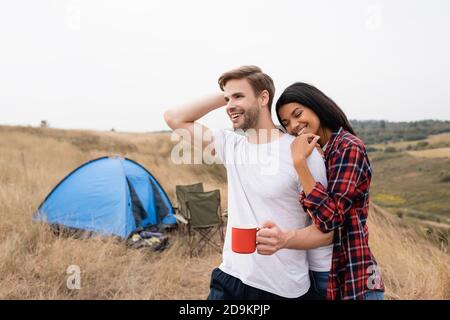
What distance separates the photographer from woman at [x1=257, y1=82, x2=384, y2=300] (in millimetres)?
1224

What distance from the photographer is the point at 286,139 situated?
5.04 feet

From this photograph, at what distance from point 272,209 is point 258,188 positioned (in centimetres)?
10

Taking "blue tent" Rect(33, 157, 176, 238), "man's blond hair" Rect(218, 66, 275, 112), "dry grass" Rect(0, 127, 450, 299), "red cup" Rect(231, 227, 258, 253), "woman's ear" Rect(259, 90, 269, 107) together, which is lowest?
"dry grass" Rect(0, 127, 450, 299)

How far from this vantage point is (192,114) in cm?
181

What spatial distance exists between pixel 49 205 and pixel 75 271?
2242 mm

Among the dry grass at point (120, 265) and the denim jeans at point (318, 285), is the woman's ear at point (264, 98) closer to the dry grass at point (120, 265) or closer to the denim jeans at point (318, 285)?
the denim jeans at point (318, 285)

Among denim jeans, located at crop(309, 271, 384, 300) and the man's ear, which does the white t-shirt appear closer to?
denim jeans, located at crop(309, 271, 384, 300)

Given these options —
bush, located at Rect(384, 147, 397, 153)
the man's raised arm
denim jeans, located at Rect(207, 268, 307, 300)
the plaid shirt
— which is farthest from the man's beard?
bush, located at Rect(384, 147, 397, 153)

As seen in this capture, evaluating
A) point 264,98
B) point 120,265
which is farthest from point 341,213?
point 120,265

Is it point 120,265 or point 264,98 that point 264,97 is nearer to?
point 264,98

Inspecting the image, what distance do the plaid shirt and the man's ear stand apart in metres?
0.42

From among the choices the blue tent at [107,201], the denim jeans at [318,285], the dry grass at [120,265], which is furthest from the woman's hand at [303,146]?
the blue tent at [107,201]
